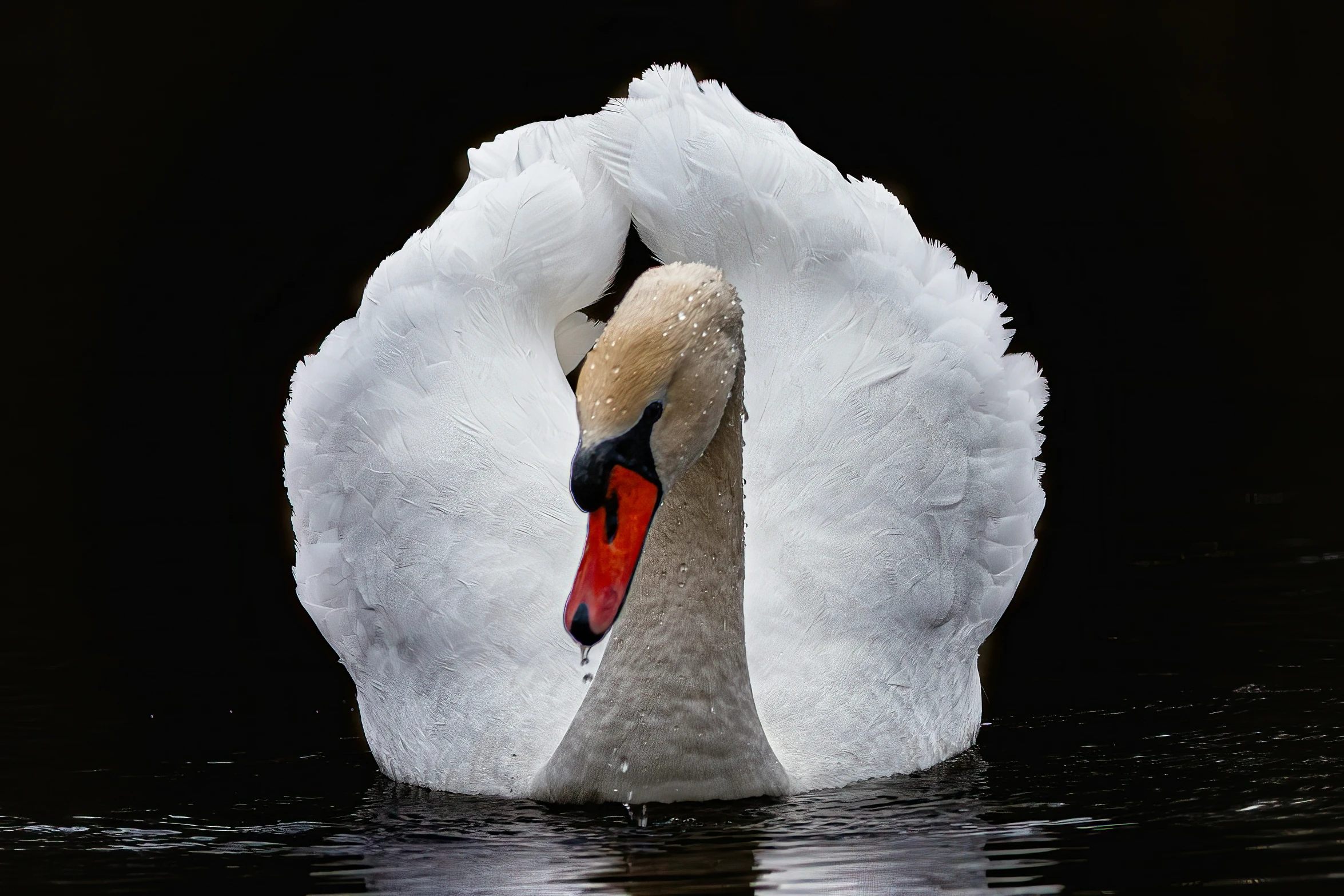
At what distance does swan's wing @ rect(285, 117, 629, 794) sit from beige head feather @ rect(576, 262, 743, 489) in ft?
3.05

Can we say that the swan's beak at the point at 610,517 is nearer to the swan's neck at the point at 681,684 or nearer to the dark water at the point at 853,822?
the swan's neck at the point at 681,684

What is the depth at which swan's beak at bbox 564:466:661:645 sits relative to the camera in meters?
5.22

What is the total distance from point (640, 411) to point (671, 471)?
0.23 metres

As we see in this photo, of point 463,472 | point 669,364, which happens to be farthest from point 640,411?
point 463,472

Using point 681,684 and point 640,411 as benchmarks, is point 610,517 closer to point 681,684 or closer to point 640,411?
point 640,411

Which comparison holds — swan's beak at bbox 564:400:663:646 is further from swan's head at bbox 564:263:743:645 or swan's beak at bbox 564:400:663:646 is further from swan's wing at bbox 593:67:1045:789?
swan's wing at bbox 593:67:1045:789

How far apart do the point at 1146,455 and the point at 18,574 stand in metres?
5.52

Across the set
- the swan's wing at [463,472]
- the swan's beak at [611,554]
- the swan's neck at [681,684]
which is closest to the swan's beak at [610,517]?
the swan's beak at [611,554]

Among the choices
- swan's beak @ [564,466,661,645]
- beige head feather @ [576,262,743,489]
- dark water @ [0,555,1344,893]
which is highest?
beige head feather @ [576,262,743,489]

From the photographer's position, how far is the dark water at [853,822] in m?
5.31

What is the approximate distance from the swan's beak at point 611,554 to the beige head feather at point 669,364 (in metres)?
0.11

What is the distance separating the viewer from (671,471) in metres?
5.60

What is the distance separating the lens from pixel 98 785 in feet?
21.5

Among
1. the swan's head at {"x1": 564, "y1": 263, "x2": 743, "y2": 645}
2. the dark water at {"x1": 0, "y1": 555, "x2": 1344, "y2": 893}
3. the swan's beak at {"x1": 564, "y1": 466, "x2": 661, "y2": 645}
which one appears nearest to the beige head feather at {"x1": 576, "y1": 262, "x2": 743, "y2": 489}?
the swan's head at {"x1": 564, "y1": 263, "x2": 743, "y2": 645}
